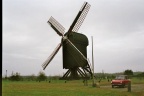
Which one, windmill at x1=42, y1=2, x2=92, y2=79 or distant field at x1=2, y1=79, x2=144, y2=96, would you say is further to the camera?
windmill at x1=42, y1=2, x2=92, y2=79

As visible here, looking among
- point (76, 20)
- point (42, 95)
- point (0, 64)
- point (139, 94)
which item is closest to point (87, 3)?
point (76, 20)

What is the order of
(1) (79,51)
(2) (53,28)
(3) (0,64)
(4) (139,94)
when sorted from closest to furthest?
(3) (0,64) < (4) (139,94) < (1) (79,51) < (2) (53,28)

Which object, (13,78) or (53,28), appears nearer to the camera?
(53,28)

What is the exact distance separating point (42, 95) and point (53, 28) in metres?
35.0

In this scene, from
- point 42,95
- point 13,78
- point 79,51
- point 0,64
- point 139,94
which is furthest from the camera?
point 13,78

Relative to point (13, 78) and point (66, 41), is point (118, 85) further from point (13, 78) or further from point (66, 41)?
point (13, 78)

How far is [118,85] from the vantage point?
3572 cm

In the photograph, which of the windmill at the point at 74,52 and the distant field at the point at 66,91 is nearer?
the distant field at the point at 66,91

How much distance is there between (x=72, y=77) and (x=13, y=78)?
84.5 ft

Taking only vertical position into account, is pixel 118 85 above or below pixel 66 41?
below

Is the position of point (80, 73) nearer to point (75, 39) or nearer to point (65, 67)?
point (65, 67)

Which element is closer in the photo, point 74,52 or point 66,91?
point 66,91

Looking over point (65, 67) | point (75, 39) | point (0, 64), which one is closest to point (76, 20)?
point (75, 39)

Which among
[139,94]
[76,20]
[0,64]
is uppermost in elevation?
[76,20]
